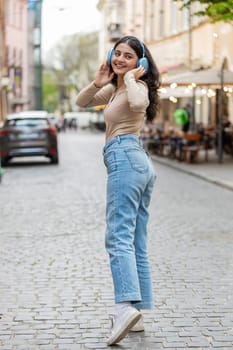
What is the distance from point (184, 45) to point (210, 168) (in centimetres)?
1761

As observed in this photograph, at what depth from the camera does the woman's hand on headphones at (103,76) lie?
572 cm

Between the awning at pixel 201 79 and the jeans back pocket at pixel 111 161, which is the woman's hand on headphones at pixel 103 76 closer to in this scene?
the jeans back pocket at pixel 111 161

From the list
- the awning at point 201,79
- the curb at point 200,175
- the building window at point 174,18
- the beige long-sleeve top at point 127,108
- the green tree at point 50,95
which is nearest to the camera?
the beige long-sleeve top at point 127,108

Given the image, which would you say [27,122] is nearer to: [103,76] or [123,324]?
[103,76]

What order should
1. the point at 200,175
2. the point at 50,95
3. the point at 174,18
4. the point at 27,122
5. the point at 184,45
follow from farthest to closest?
1. the point at 50,95
2. the point at 174,18
3. the point at 184,45
4. the point at 27,122
5. the point at 200,175

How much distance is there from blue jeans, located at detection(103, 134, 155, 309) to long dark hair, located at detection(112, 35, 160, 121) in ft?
1.03

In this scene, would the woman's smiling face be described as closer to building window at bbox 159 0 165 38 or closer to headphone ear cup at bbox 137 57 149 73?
headphone ear cup at bbox 137 57 149 73

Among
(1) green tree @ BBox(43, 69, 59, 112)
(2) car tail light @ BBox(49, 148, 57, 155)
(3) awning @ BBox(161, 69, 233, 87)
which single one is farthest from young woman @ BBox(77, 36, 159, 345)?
(1) green tree @ BBox(43, 69, 59, 112)

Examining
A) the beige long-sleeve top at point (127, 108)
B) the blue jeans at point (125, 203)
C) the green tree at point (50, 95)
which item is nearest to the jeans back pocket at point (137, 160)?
the blue jeans at point (125, 203)

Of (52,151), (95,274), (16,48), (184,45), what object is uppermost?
(16,48)

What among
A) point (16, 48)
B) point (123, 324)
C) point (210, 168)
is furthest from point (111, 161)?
point (16, 48)

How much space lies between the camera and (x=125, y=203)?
5.46 metres

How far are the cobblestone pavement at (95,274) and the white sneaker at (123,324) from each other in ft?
0.31

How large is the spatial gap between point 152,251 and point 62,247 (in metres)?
0.97
